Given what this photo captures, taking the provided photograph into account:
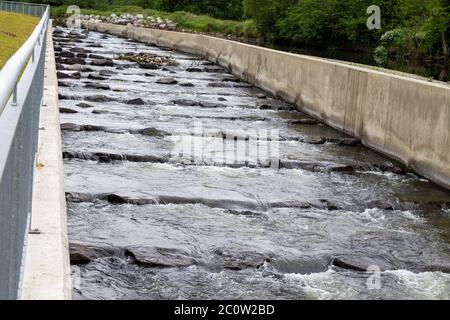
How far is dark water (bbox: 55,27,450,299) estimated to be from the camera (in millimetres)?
6629

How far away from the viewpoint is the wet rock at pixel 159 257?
6.90m

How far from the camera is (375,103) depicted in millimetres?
13148

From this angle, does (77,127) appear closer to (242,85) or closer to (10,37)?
(242,85)

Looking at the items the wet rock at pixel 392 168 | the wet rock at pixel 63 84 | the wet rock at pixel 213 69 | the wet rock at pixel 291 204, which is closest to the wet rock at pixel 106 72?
the wet rock at pixel 63 84

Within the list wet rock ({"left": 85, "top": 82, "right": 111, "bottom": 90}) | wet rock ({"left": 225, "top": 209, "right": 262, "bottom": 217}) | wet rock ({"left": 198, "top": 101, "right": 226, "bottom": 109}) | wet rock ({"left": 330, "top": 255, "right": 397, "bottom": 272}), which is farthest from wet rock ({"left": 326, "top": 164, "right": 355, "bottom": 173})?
wet rock ({"left": 85, "top": 82, "right": 111, "bottom": 90})

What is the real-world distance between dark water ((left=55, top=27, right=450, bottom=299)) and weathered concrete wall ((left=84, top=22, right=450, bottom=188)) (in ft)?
1.15

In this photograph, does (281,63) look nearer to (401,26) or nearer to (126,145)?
(126,145)

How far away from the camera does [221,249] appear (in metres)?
7.36

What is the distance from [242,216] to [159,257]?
72.2 inches

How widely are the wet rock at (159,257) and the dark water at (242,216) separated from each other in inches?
0.5

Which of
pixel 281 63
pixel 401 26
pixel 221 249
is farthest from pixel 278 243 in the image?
pixel 401 26

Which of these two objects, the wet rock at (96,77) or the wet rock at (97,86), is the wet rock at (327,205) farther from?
the wet rock at (96,77)

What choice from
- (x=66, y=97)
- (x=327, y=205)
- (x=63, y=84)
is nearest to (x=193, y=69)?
(x=63, y=84)
